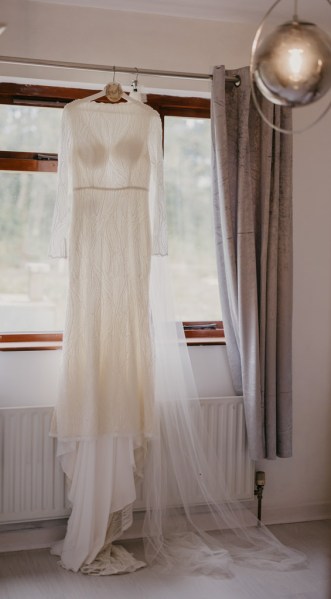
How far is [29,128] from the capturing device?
10.5ft

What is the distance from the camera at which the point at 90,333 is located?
2879 mm

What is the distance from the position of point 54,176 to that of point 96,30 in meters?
0.67

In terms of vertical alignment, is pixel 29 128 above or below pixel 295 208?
above

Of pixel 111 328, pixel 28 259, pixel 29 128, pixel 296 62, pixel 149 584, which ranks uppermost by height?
pixel 29 128

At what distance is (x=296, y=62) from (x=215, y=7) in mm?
1638

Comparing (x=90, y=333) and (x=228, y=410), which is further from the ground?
(x=90, y=333)

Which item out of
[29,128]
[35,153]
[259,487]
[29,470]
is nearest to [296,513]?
[259,487]

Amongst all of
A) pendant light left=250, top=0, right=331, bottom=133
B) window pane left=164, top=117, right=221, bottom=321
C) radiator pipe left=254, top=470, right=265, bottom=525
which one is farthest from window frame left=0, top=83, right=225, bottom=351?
pendant light left=250, top=0, right=331, bottom=133

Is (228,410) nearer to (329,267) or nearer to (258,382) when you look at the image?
(258,382)

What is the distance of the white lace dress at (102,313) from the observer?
2893 mm

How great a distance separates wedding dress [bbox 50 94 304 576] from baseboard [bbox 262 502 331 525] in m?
0.47

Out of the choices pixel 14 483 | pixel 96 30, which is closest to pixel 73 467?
pixel 14 483

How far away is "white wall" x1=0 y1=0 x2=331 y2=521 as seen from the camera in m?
3.10

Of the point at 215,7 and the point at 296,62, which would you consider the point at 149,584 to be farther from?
the point at 215,7
